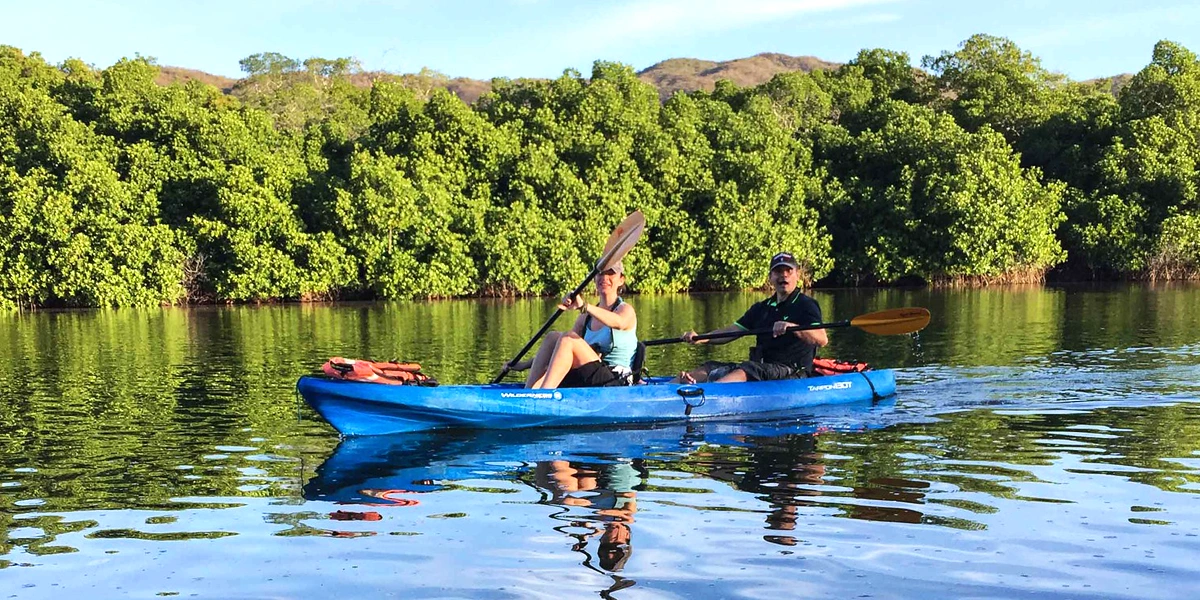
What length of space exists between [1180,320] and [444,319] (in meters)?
16.3

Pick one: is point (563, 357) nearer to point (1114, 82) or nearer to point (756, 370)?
point (756, 370)

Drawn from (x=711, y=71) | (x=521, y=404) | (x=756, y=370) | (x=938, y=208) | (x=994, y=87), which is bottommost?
(x=521, y=404)

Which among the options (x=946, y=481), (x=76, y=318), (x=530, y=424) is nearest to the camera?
(x=946, y=481)

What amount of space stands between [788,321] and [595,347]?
222 cm

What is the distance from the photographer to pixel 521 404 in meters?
10.7

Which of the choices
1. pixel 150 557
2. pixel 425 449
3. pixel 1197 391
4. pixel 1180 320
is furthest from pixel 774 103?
pixel 150 557

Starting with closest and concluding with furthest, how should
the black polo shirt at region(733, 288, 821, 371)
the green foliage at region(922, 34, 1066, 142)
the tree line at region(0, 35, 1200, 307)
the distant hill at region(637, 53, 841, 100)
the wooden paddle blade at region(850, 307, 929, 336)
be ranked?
the black polo shirt at region(733, 288, 821, 371), the wooden paddle blade at region(850, 307, 929, 336), the tree line at region(0, 35, 1200, 307), the green foliage at region(922, 34, 1066, 142), the distant hill at region(637, 53, 841, 100)

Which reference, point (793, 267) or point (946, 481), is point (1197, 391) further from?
point (946, 481)

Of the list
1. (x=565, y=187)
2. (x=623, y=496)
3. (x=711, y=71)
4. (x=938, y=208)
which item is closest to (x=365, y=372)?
(x=623, y=496)

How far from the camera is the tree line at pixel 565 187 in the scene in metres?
39.4

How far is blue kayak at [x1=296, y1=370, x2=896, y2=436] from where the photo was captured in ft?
33.9

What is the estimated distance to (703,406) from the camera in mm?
11547

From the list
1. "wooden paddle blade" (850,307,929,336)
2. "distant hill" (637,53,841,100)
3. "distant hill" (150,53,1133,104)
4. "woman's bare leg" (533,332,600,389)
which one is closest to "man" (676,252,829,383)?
"wooden paddle blade" (850,307,929,336)

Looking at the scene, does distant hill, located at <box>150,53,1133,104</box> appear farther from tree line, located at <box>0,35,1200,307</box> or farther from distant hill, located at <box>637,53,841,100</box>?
tree line, located at <box>0,35,1200,307</box>
